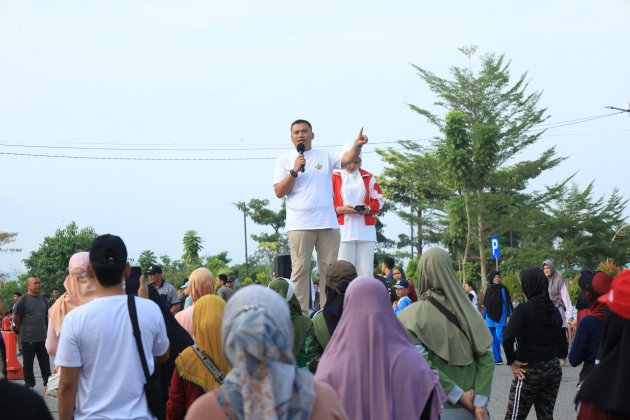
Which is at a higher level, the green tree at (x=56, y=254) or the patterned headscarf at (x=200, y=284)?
the patterned headscarf at (x=200, y=284)

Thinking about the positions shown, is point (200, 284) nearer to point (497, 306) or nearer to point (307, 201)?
point (307, 201)

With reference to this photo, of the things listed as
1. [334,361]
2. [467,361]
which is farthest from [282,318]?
[467,361]

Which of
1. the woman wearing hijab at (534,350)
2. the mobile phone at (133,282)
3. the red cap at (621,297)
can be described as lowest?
the woman wearing hijab at (534,350)

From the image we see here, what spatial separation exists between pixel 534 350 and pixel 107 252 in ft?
15.8

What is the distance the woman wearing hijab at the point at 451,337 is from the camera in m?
6.24

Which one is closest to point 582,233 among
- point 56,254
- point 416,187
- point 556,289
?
point 416,187

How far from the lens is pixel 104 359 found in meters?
5.27

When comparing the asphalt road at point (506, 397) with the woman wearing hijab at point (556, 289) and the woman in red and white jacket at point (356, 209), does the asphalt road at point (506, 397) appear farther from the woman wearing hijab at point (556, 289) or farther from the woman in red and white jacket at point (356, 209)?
the woman in red and white jacket at point (356, 209)

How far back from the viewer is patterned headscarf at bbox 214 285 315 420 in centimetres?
315

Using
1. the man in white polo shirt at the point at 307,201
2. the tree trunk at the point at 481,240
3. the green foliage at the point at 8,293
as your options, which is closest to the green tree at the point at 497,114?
the tree trunk at the point at 481,240

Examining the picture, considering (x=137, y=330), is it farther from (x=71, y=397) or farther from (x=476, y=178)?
(x=476, y=178)

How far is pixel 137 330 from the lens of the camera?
209 inches

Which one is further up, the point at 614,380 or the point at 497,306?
the point at 614,380

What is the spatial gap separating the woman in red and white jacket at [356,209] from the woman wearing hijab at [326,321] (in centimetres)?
445
